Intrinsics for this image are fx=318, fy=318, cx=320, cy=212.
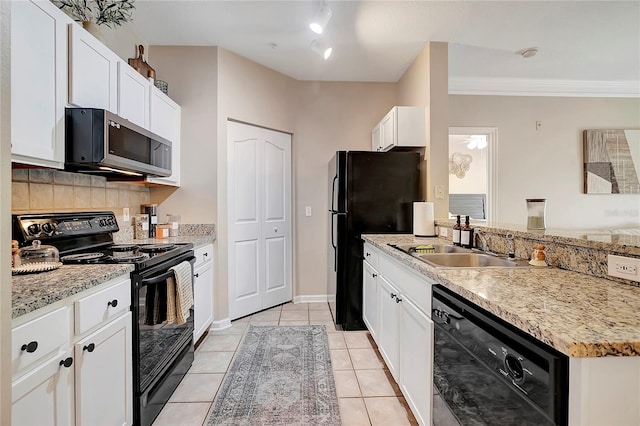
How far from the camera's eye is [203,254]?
106 inches

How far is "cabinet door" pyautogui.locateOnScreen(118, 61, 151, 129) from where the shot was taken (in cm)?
204

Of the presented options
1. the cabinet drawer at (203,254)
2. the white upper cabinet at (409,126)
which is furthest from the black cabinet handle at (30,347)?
the white upper cabinet at (409,126)

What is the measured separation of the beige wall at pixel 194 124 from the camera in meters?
3.00

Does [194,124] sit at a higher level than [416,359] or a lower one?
higher

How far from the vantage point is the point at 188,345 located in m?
2.25

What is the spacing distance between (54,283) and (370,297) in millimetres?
2080

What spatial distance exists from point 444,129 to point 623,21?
1589mm

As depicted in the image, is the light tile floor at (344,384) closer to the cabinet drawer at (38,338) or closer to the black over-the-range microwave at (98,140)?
the cabinet drawer at (38,338)

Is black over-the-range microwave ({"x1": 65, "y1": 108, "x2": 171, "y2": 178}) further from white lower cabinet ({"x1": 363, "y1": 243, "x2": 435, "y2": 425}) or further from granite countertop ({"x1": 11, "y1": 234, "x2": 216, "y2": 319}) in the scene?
white lower cabinet ({"x1": 363, "y1": 243, "x2": 435, "y2": 425})

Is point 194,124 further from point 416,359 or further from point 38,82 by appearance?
point 416,359

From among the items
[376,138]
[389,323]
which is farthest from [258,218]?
[389,323]

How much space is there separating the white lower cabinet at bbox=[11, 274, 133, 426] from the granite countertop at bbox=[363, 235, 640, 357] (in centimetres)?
139

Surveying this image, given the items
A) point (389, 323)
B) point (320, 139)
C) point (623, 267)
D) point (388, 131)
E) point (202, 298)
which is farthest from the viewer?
point (320, 139)

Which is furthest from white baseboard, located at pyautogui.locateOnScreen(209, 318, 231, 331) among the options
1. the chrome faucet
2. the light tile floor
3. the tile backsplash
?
the chrome faucet
